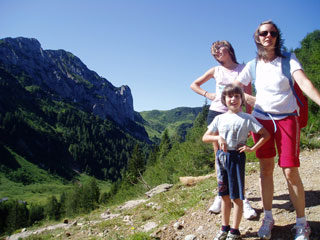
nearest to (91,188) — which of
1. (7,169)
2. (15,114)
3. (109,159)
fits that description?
(7,169)

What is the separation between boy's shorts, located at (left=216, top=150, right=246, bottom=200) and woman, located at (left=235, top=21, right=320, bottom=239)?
Result: 36 cm

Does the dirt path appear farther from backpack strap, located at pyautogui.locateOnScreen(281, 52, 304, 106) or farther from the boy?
backpack strap, located at pyautogui.locateOnScreen(281, 52, 304, 106)

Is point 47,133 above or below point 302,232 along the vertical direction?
above

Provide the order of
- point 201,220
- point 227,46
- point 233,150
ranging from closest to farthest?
point 233,150
point 227,46
point 201,220

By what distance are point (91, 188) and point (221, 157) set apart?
7140 centimetres

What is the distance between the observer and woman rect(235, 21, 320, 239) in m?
2.78

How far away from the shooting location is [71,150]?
152875 millimetres

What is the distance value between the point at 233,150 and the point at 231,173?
298 millimetres

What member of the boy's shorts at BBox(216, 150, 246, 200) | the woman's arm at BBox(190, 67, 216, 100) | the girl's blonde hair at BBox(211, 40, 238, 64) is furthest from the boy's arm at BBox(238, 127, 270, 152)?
the girl's blonde hair at BBox(211, 40, 238, 64)

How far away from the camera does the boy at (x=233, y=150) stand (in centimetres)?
289

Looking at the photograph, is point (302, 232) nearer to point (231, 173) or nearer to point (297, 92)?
point (231, 173)

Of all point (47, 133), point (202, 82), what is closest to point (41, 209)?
point (47, 133)

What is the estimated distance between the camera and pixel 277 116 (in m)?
2.92

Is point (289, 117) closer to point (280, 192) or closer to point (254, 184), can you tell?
point (280, 192)
